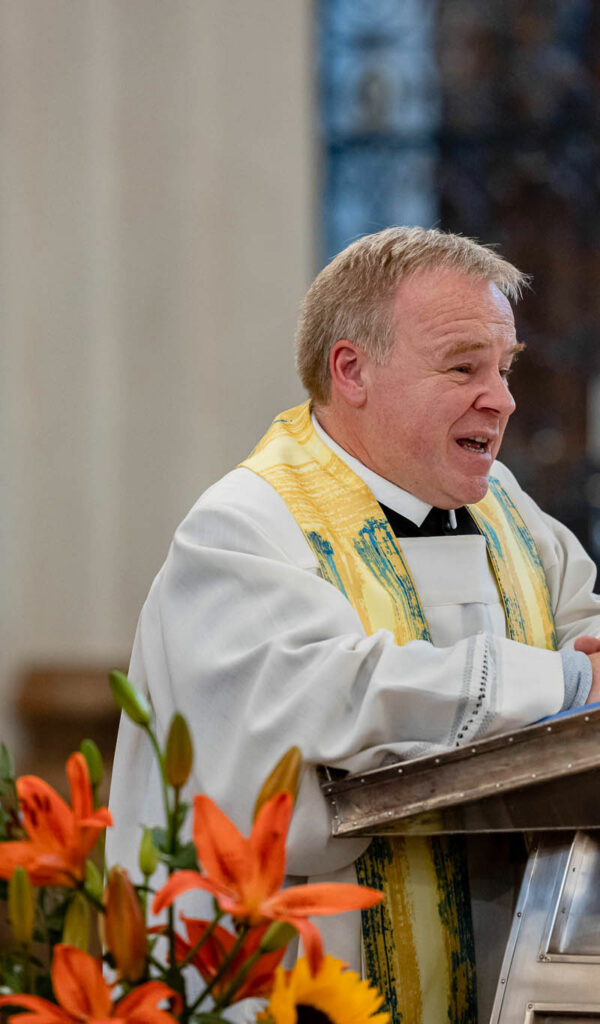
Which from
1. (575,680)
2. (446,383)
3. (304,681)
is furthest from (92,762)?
(446,383)

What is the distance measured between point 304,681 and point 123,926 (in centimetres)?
98

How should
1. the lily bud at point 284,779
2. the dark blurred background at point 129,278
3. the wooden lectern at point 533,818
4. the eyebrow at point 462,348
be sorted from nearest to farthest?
1. the lily bud at point 284,779
2. the wooden lectern at point 533,818
3. the eyebrow at point 462,348
4. the dark blurred background at point 129,278

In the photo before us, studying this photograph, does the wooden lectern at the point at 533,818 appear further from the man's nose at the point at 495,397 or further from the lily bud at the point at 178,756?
the lily bud at the point at 178,756

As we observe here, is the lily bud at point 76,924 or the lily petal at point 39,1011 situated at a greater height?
the lily bud at point 76,924

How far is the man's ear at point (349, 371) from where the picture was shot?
8.65 ft

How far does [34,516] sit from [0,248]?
1.10m

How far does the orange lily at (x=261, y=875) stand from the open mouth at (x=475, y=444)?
1373mm

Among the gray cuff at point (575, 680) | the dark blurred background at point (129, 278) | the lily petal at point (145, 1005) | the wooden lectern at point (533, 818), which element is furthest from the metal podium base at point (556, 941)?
the dark blurred background at point (129, 278)

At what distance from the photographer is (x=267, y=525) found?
97.7 inches

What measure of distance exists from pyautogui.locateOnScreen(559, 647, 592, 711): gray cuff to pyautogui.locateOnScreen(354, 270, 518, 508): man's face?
1.31 ft

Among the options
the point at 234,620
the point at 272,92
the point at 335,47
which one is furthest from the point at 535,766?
the point at 335,47

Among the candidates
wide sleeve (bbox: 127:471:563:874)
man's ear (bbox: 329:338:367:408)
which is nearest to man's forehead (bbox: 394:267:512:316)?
man's ear (bbox: 329:338:367:408)

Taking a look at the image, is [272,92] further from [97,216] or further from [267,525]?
[267,525]

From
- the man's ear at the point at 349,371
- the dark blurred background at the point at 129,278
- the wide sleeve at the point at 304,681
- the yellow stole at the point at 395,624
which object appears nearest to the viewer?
the wide sleeve at the point at 304,681
